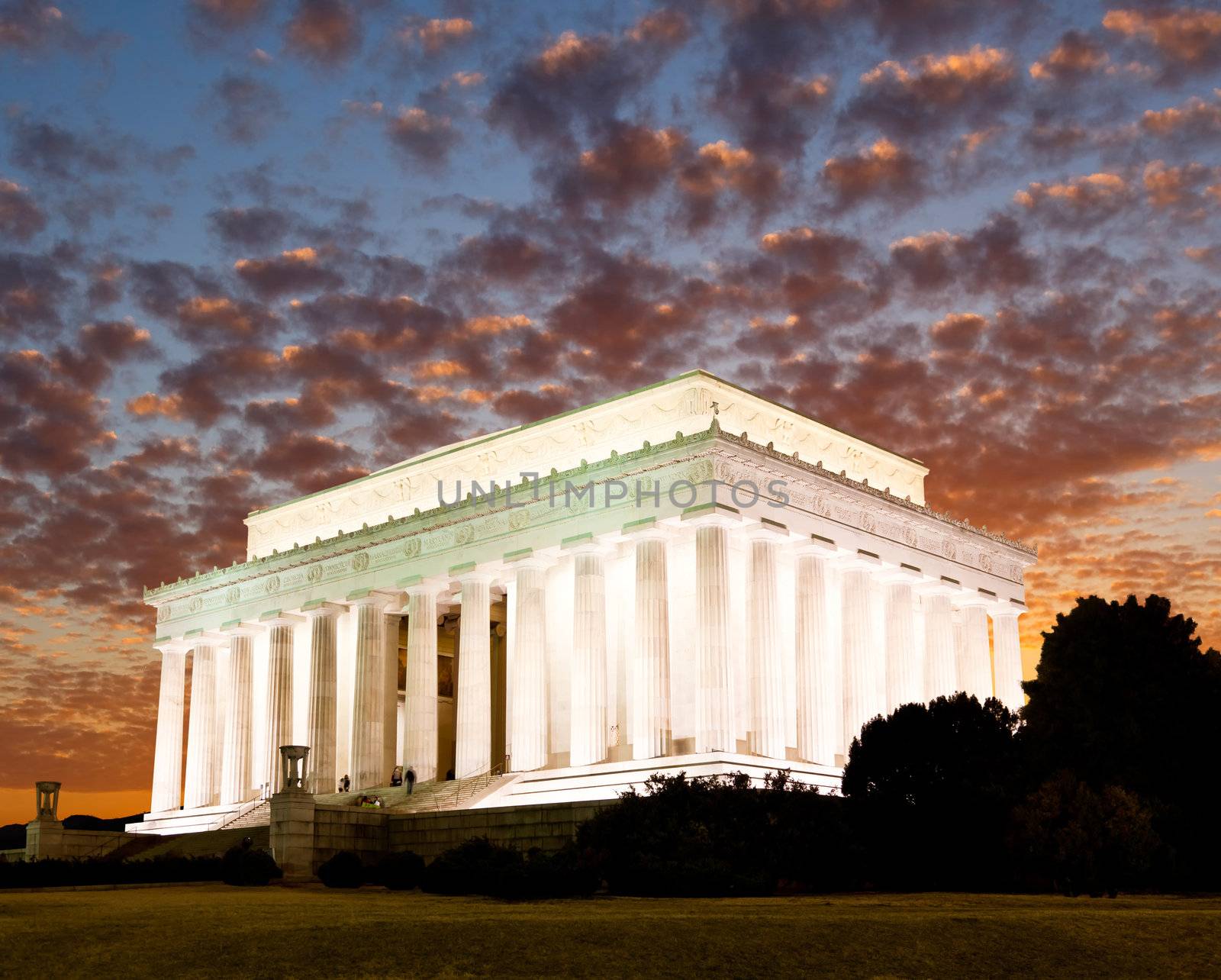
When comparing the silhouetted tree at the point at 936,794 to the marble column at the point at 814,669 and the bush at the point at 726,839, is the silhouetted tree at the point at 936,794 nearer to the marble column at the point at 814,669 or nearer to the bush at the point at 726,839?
the bush at the point at 726,839

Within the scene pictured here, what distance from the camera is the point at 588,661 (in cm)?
6194

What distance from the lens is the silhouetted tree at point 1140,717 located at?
155ft

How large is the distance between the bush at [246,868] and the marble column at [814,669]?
80.4 ft

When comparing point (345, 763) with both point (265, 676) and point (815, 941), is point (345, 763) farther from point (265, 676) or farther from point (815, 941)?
point (815, 941)

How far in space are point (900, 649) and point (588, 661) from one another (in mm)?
15623

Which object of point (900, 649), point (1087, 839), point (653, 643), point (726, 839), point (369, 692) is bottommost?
point (1087, 839)

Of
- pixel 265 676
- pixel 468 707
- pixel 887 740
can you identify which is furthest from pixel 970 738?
pixel 265 676

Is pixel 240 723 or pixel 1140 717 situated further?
pixel 240 723

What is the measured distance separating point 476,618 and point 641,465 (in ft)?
38.2

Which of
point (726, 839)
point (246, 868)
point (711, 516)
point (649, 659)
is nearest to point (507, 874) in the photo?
point (726, 839)

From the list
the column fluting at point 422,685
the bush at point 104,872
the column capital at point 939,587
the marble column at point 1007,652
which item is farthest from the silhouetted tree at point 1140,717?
the column fluting at point 422,685

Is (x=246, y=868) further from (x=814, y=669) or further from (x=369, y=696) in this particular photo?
(x=814, y=669)

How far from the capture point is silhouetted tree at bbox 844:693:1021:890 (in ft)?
145

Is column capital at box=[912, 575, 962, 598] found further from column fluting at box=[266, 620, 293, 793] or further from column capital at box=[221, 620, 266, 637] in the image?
column capital at box=[221, 620, 266, 637]
